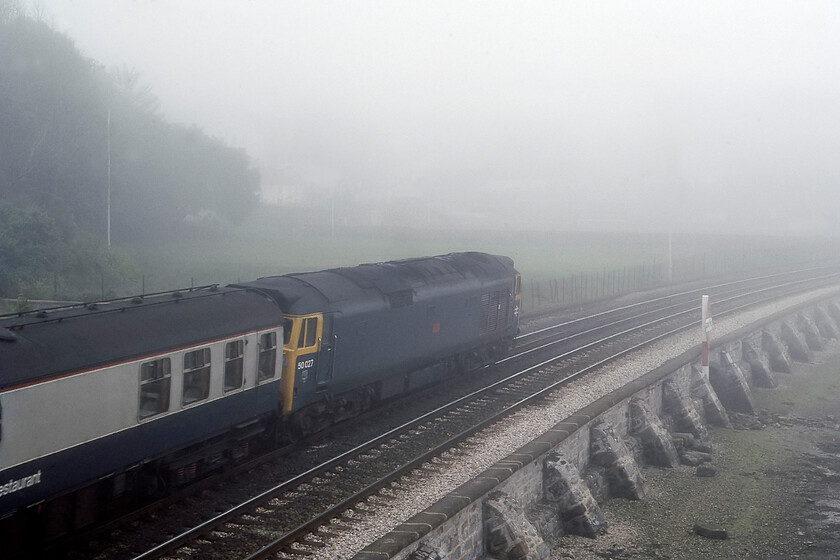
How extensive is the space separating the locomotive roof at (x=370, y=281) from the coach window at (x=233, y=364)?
201 centimetres

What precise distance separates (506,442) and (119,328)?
32.3 ft

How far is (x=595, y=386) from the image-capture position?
24891 millimetres

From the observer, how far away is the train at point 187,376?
438 inches

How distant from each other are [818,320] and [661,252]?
43.2 meters

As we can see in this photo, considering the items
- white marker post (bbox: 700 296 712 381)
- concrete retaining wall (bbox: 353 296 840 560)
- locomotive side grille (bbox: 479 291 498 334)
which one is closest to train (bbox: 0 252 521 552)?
locomotive side grille (bbox: 479 291 498 334)

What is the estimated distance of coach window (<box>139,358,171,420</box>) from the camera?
13008mm

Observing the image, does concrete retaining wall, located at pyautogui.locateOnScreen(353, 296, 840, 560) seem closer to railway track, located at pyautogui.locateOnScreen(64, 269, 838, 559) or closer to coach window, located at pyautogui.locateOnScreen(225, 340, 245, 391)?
railway track, located at pyautogui.locateOnScreen(64, 269, 838, 559)

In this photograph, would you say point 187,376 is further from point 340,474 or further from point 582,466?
point 582,466

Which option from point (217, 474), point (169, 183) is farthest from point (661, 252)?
point (217, 474)

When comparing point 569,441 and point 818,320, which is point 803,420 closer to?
point 569,441

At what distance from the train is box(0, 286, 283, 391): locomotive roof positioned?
28 mm

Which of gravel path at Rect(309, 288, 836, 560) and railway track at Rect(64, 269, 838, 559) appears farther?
gravel path at Rect(309, 288, 836, 560)

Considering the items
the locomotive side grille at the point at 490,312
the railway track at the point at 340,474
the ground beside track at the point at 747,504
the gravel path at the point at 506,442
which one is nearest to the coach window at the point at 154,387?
the railway track at the point at 340,474

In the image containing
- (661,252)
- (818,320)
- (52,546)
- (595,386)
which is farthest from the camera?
(661,252)
